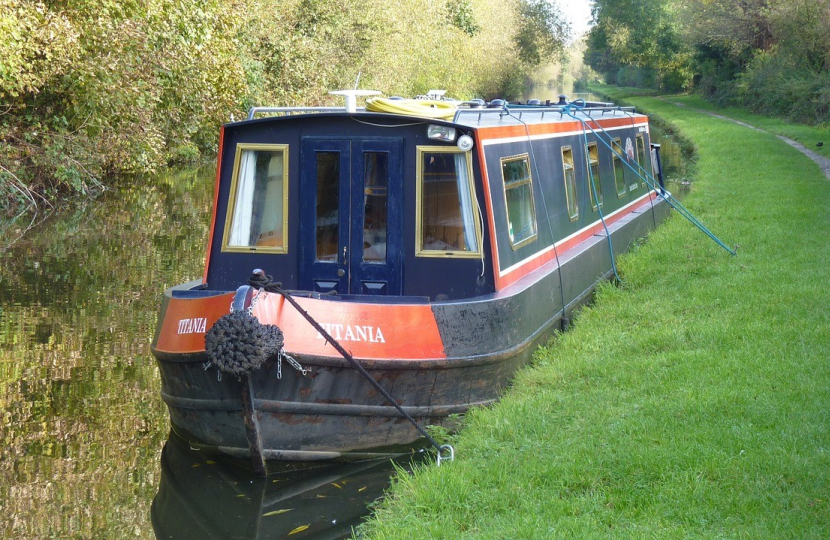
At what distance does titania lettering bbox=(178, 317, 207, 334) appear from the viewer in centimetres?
580

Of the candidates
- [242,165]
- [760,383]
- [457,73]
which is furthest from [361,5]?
[760,383]

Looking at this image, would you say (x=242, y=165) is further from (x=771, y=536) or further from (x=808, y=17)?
(x=808, y=17)

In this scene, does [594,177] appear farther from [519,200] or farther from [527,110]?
[519,200]

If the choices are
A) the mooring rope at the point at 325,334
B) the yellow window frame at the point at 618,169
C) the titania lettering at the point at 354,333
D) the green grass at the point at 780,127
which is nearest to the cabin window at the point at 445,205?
the titania lettering at the point at 354,333

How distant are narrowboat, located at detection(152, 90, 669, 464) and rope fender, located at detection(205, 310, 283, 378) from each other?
2 cm

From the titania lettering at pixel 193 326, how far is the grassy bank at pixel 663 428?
5.25ft

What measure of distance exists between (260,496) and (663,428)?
2373 mm

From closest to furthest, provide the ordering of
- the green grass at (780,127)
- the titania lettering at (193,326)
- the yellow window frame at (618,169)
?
the titania lettering at (193,326)
the yellow window frame at (618,169)
the green grass at (780,127)

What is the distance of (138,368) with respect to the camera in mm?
7738

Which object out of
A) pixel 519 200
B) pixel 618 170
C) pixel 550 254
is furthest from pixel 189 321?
pixel 618 170

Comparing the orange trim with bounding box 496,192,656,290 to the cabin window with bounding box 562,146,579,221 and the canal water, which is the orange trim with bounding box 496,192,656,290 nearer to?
the cabin window with bounding box 562,146,579,221

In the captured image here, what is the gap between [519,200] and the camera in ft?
24.7

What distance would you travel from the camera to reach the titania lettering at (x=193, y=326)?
580cm

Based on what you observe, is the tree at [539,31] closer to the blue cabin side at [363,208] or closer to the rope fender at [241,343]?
the blue cabin side at [363,208]
